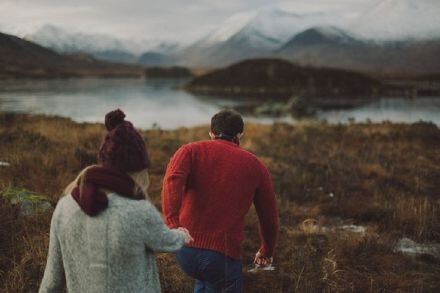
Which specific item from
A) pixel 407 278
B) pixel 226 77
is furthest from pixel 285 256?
pixel 226 77

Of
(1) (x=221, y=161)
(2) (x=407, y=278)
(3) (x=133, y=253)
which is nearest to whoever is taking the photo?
(3) (x=133, y=253)

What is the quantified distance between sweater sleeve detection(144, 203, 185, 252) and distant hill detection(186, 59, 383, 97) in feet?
267

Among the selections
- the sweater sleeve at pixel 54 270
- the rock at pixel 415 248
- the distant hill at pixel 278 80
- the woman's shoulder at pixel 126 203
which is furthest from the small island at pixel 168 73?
the woman's shoulder at pixel 126 203

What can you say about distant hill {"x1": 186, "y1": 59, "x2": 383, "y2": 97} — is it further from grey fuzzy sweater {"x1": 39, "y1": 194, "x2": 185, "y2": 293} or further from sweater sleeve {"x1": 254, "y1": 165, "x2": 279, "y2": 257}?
grey fuzzy sweater {"x1": 39, "y1": 194, "x2": 185, "y2": 293}

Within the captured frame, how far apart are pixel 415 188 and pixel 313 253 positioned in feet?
15.9

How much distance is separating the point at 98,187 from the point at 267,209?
1357 millimetres

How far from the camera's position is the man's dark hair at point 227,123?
2789mm

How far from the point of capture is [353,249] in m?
5.15

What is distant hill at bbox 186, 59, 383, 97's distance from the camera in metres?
85.7

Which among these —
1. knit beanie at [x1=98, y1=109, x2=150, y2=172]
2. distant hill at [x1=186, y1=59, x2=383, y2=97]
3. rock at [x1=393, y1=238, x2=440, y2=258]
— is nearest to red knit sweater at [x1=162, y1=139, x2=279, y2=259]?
knit beanie at [x1=98, y1=109, x2=150, y2=172]

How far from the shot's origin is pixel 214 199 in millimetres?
2695

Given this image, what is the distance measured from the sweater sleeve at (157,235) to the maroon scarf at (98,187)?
0.53 feet

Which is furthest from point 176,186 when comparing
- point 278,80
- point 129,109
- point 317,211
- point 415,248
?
point 278,80

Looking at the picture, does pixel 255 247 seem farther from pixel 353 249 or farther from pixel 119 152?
pixel 119 152
